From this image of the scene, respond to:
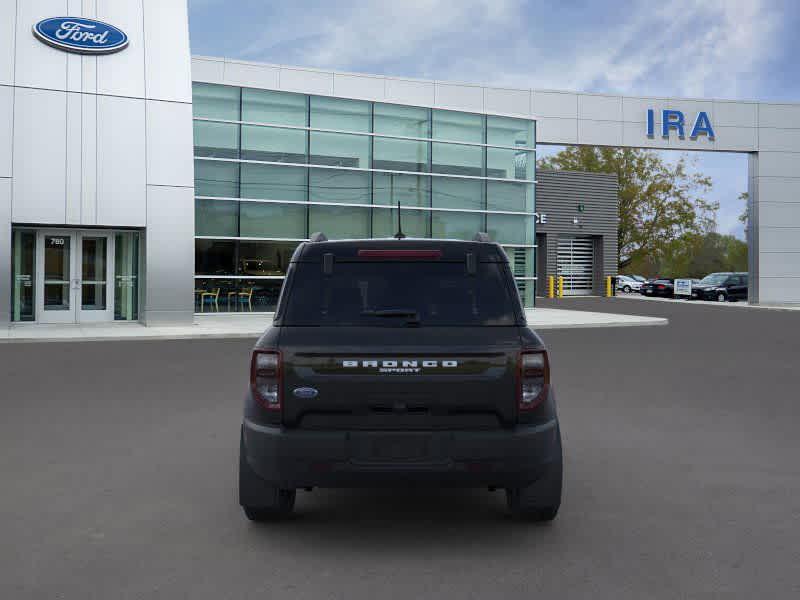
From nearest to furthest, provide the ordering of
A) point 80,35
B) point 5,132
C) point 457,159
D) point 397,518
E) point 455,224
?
point 397,518
point 5,132
point 80,35
point 455,224
point 457,159

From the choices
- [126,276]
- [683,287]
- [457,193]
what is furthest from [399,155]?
[683,287]

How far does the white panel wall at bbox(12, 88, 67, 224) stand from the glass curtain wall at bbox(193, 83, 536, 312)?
536cm

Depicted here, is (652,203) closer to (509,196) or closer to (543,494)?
(509,196)

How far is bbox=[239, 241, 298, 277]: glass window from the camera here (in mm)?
27953

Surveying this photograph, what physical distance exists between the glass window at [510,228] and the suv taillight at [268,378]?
90.0 ft

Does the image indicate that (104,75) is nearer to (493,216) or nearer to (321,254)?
(493,216)

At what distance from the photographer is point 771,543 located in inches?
195

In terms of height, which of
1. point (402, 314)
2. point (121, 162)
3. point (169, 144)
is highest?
point (169, 144)

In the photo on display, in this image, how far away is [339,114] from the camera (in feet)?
98.2

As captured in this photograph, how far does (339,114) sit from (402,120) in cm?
234

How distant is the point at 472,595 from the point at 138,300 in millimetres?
22175

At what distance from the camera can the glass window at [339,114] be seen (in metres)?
29.5

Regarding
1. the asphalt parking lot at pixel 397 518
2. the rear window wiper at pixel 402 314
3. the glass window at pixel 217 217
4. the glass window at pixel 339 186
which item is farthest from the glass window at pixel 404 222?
the rear window wiper at pixel 402 314

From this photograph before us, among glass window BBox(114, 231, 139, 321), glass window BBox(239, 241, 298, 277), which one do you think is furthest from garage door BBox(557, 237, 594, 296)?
glass window BBox(114, 231, 139, 321)
